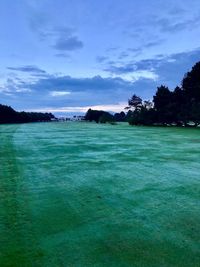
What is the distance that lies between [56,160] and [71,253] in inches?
265

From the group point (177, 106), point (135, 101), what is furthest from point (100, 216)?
point (135, 101)

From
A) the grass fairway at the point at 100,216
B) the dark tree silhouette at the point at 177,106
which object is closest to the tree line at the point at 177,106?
the dark tree silhouette at the point at 177,106

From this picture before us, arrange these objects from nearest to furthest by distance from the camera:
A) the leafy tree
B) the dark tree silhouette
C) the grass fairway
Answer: the grass fairway
the dark tree silhouette
the leafy tree

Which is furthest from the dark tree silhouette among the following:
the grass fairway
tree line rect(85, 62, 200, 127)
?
the grass fairway

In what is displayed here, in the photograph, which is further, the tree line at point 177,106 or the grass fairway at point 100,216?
the tree line at point 177,106

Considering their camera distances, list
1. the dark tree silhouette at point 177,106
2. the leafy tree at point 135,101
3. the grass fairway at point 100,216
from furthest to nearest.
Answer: the leafy tree at point 135,101, the dark tree silhouette at point 177,106, the grass fairway at point 100,216

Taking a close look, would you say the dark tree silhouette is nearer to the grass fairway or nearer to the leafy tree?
the leafy tree

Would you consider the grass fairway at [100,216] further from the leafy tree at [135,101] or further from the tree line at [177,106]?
the leafy tree at [135,101]

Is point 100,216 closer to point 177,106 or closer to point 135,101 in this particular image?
point 177,106

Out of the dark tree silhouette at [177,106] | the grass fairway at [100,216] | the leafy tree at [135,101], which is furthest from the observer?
the leafy tree at [135,101]

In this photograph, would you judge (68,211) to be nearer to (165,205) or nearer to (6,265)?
(165,205)

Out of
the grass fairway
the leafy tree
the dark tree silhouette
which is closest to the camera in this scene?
the grass fairway

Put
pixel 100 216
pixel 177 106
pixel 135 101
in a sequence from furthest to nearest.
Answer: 1. pixel 135 101
2. pixel 177 106
3. pixel 100 216

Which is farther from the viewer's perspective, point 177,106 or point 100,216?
point 177,106
